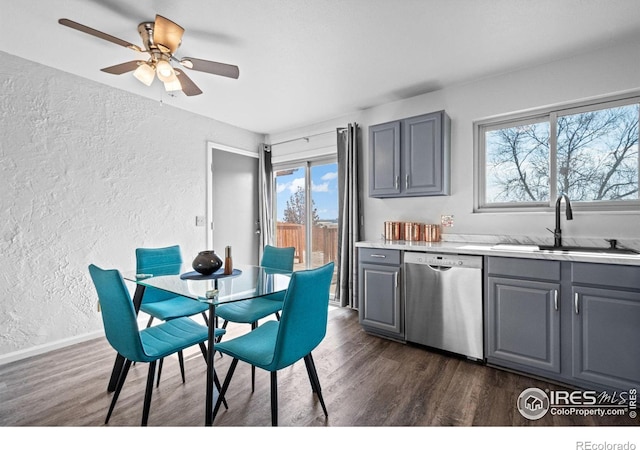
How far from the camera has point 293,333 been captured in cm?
151

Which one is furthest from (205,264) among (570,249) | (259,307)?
(570,249)

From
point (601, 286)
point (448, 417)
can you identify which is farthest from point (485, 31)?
point (448, 417)

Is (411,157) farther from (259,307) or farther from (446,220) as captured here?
(259,307)

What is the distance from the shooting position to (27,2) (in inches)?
73.8

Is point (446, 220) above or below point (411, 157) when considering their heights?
below

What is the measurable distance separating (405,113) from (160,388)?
3.43 meters

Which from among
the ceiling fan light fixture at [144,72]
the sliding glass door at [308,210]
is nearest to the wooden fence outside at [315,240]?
the sliding glass door at [308,210]

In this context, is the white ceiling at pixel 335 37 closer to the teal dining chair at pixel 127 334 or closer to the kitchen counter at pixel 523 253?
the kitchen counter at pixel 523 253

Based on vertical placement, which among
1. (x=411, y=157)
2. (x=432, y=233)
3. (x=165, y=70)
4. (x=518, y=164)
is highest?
(x=165, y=70)

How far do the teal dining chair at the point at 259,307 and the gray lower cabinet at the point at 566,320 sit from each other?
167cm

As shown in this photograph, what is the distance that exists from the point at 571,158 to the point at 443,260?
1453 millimetres

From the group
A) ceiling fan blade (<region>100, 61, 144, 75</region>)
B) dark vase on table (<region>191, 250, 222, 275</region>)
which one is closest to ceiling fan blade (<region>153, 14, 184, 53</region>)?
ceiling fan blade (<region>100, 61, 144, 75</region>)

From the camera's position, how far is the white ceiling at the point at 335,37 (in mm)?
1944
